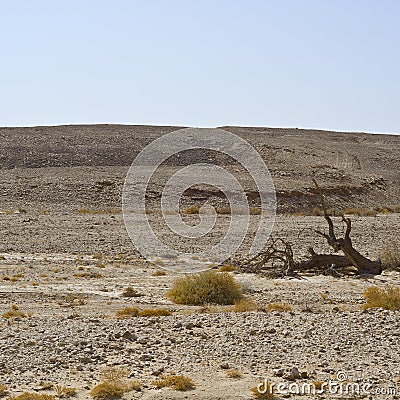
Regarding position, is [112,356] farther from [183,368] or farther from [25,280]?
[25,280]

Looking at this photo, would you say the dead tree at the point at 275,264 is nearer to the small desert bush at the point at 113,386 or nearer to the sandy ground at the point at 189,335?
the sandy ground at the point at 189,335

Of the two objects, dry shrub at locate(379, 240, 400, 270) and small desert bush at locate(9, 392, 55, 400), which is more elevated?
dry shrub at locate(379, 240, 400, 270)

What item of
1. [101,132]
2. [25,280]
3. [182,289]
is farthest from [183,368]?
[101,132]

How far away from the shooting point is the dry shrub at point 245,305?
522 inches

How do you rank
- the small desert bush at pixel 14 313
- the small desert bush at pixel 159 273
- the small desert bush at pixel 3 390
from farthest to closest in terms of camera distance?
the small desert bush at pixel 159 273 < the small desert bush at pixel 14 313 < the small desert bush at pixel 3 390

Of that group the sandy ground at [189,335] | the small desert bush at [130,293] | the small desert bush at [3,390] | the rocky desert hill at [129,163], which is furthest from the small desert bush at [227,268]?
the rocky desert hill at [129,163]

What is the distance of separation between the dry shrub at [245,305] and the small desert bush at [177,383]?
467 centimetres

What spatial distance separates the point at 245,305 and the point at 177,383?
542 cm

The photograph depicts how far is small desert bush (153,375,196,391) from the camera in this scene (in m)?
8.41

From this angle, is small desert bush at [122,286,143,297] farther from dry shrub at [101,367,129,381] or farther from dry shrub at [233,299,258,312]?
dry shrub at [101,367,129,381]

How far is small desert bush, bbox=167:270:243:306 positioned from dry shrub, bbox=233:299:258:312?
323mm

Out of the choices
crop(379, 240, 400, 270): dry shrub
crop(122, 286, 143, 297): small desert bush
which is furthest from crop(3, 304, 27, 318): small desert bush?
crop(379, 240, 400, 270): dry shrub

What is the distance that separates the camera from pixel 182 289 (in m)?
15.1

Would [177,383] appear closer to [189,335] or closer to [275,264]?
[189,335]
